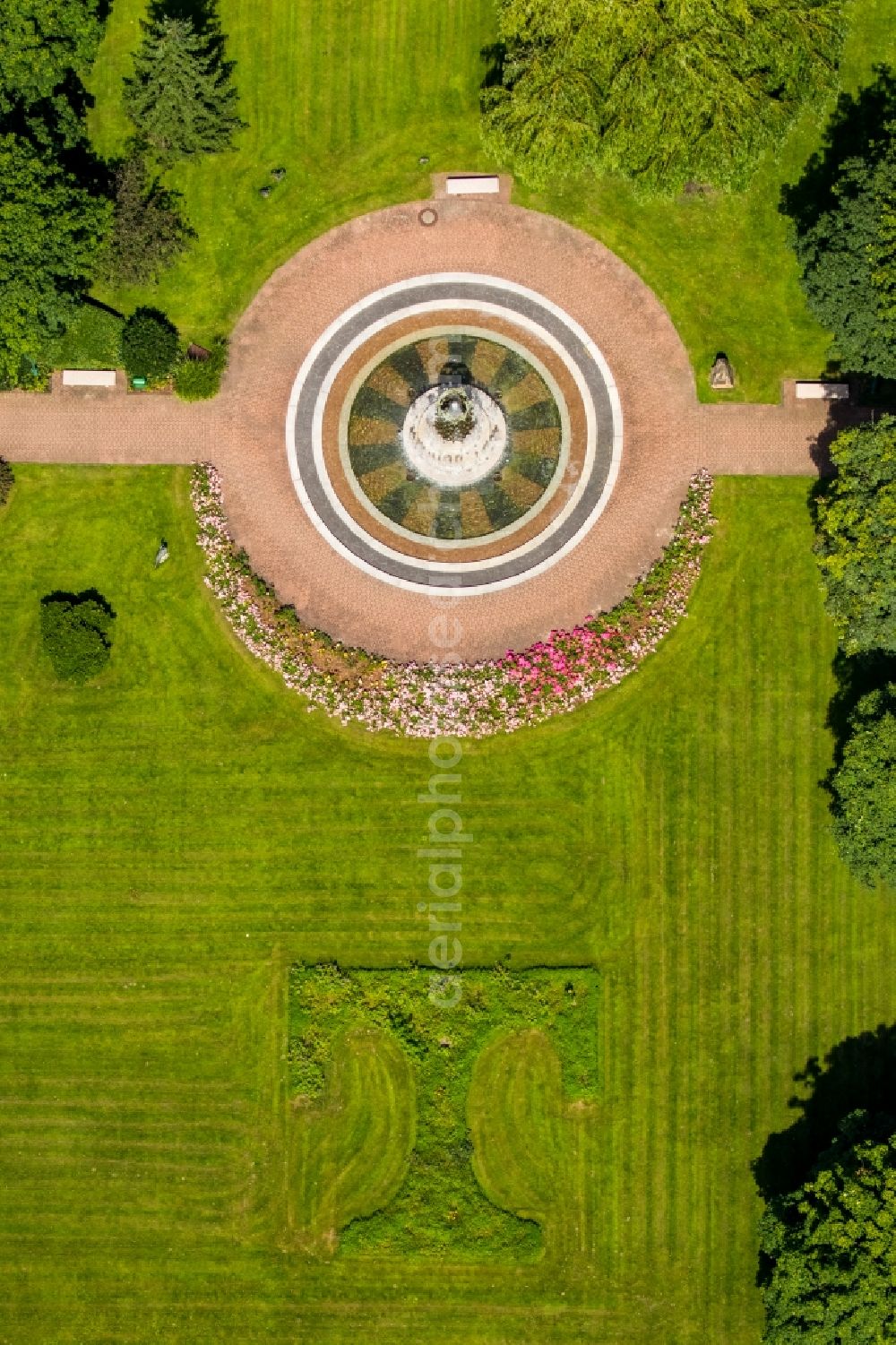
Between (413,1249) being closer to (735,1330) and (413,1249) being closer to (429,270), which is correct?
(735,1330)

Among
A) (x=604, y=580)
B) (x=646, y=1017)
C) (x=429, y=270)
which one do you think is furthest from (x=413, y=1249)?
(x=429, y=270)

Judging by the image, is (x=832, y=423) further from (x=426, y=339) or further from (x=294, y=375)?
(x=294, y=375)

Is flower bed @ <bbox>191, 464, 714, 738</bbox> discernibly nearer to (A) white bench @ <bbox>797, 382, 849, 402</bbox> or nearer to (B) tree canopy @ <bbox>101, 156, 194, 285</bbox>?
(A) white bench @ <bbox>797, 382, 849, 402</bbox>

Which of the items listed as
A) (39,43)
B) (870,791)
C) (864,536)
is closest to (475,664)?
(864,536)

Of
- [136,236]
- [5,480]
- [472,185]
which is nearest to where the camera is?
[136,236]

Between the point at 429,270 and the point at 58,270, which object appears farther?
the point at 429,270

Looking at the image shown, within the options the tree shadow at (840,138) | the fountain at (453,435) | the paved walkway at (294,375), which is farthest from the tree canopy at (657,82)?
the fountain at (453,435)

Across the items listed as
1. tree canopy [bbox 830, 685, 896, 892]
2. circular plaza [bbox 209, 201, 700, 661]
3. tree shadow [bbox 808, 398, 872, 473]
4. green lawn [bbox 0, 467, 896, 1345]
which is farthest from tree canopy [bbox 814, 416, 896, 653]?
circular plaza [bbox 209, 201, 700, 661]
